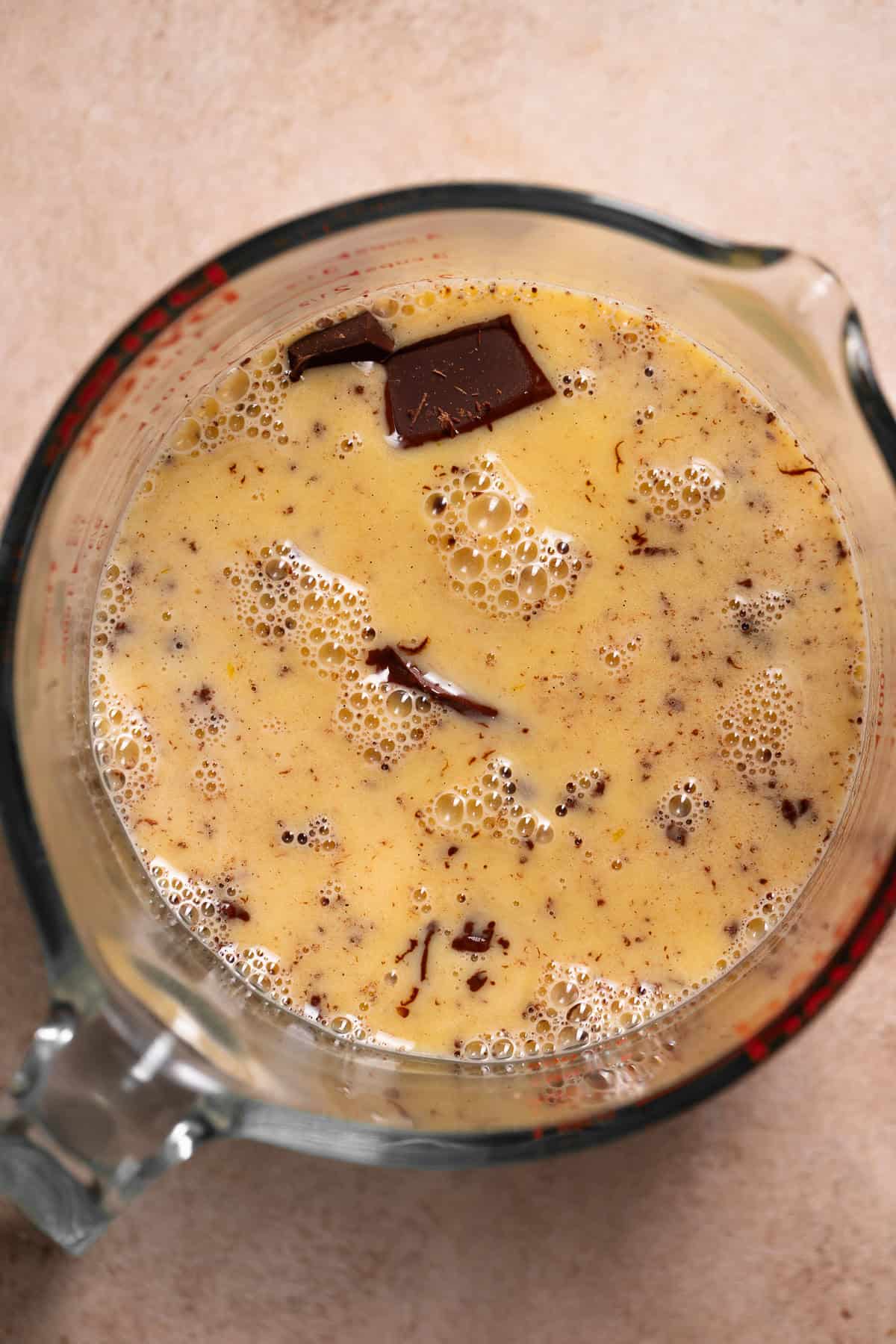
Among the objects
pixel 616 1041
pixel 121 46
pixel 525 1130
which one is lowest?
pixel 616 1041

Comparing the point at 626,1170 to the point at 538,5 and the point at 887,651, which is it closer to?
the point at 887,651

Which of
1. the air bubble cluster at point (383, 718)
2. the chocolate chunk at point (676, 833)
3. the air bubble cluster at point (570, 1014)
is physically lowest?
the air bubble cluster at point (570, 1014)

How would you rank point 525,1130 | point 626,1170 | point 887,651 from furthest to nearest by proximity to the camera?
point 626,1170
point 887,651
point 525,1130

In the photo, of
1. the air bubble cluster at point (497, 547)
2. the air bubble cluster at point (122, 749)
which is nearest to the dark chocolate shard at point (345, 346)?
the air bubble cluster at point (497, 547)

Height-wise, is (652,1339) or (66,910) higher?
(66,910)

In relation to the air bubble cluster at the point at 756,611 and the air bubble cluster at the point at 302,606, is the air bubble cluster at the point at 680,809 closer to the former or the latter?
the air bubble cluster at the point at 756,611

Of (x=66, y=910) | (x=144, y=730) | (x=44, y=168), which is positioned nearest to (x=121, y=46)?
(x=44, y=168)
